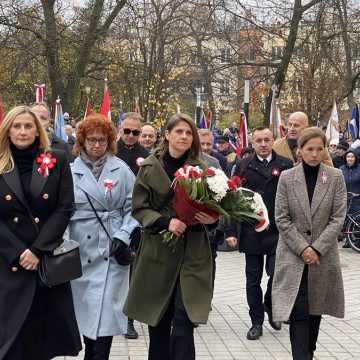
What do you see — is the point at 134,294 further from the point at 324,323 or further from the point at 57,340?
the point at 324,323

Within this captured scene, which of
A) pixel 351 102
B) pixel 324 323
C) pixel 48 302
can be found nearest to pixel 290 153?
pixel 324 323

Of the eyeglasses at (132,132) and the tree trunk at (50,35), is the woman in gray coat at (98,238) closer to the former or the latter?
the eyeglasses at (132,132)

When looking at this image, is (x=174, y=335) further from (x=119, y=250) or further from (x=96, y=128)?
(x=96, y=128)

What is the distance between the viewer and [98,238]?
17.0ft

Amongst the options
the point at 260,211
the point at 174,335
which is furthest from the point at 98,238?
the point at 260,211

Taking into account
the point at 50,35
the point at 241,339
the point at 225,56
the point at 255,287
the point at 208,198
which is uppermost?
the point at 50,35

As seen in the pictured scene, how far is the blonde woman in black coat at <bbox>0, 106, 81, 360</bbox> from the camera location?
179 inches

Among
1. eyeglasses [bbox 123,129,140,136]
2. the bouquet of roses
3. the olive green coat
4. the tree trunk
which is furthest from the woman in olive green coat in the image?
the tree trunk

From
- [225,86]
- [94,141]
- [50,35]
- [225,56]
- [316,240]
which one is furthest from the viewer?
[225,86]

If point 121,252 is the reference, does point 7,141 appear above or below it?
above

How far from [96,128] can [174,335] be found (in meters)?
1.55

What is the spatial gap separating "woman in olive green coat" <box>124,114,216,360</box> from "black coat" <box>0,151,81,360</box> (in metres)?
0.50

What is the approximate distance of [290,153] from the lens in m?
7.34

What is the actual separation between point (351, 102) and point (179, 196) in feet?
93.7
